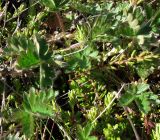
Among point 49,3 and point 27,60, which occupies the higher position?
point 49,3

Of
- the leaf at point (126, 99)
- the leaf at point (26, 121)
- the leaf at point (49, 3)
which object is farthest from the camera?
the leaf at point (49, 3)

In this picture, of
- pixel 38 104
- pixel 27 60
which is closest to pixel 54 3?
pixel 27 60

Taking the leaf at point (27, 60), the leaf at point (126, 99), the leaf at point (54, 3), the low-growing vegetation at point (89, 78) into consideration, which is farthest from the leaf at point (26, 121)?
the leaf at point (54, 3)

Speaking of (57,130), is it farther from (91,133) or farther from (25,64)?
(25,64)

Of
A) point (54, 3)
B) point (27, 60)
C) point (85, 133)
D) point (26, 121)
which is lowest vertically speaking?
point (85, 133)

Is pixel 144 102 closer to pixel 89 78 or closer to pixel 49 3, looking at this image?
pixel 89 78

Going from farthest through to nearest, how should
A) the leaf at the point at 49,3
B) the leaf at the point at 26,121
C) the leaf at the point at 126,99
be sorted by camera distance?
1. the leaf at the point at 49,3
2. the leaf at the point at 126,99
3. the leaf at the point at 26,121

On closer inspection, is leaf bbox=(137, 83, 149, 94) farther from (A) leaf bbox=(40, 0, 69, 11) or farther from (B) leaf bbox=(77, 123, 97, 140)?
(A) leaf bbox=(40, 0, 69, 11)

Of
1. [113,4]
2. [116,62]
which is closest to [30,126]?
[116,62]

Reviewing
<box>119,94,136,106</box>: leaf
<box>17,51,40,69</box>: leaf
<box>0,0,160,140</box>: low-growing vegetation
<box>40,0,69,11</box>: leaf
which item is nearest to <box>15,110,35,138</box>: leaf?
<box>0,0,160,140</box>: low-growing vegetation

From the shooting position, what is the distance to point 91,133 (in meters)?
1.60

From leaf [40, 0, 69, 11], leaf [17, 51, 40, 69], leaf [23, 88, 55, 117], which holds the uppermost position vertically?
leaf [40, 0, 69, 11]

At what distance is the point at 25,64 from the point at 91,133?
38 cm

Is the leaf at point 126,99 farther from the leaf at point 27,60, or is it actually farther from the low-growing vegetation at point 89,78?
the leaf at point 27,60
